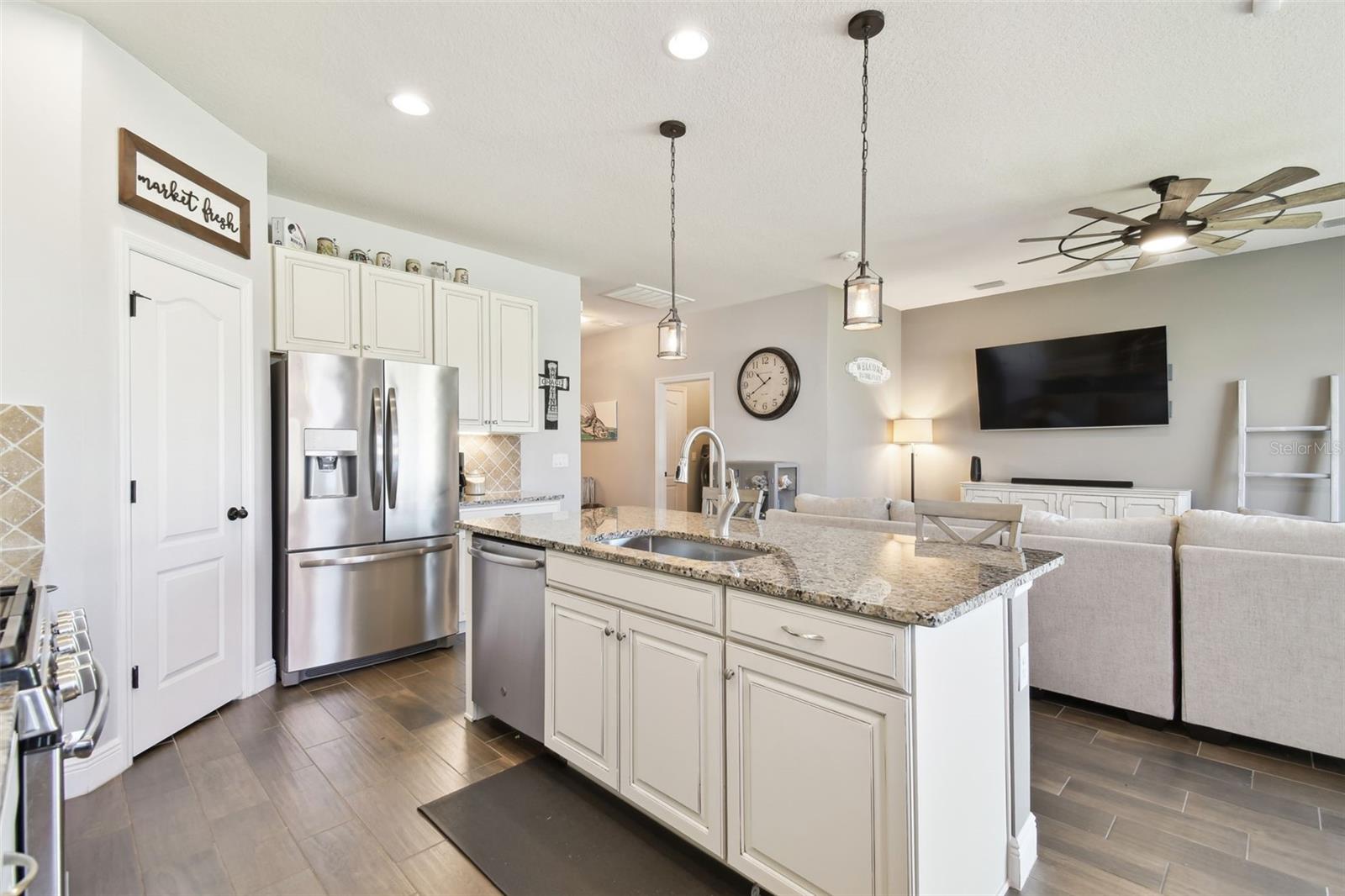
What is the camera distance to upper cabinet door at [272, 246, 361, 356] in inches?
128

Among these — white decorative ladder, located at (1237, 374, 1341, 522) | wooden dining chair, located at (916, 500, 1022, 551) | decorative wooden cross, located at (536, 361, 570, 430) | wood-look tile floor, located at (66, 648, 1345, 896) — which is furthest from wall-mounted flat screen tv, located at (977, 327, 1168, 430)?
decorative wooden cross, located at (536, 361, 570, 430)

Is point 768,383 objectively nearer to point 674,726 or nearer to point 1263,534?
point 1263,534

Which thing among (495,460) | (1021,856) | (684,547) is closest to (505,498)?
(495,460)

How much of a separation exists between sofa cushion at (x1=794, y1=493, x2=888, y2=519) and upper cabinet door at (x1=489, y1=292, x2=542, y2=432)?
2.13 m

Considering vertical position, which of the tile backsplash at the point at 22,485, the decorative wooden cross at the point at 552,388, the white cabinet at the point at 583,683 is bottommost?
the white cabinet at the point at 583,683

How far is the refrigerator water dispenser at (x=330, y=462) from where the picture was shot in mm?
3172

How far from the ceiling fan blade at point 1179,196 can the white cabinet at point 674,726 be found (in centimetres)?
317

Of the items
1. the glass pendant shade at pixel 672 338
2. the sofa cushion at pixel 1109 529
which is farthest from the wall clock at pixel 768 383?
the glass pendant shade at pixel 672 338

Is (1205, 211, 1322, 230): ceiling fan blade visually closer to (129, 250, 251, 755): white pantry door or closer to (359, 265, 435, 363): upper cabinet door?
(359, 265, 435, 363): upper cabinet door

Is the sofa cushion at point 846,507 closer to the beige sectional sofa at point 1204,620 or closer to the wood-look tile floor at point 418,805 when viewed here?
the beige sectional sofa at point 1204,620

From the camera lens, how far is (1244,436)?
470 cm

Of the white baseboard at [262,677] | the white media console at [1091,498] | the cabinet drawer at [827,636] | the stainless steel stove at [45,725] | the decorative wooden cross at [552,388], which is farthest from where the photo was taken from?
the decorative wooden cross at [552,388]

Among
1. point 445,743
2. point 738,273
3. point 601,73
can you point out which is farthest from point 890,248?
point 445,743

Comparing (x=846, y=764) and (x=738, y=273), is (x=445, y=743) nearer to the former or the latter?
(x=846, y=764)
